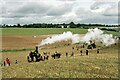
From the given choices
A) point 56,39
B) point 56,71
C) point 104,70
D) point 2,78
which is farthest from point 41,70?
point 56,39

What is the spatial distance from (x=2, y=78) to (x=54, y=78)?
7.75m

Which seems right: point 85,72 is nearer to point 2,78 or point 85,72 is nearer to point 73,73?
point 73,73

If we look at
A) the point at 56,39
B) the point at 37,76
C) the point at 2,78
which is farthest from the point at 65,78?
the point at 56,39

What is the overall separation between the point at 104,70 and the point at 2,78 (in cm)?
1339

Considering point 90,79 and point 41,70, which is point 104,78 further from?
point 41,70

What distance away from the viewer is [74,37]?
144500 millimetres

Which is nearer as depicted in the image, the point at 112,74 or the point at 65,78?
the point at 65,78

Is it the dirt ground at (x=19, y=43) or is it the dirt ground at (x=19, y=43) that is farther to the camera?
the dirt ground at (x=19, y=43)

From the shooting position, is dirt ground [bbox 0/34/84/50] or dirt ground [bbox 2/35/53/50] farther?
dirt ground [bbox 2/35/53/50]

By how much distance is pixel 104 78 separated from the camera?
34.7 meters

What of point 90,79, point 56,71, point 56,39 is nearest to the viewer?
point 90,79

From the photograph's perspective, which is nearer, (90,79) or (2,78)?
(90,79)

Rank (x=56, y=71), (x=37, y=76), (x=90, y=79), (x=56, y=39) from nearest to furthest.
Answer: (x=90, y=79) < (x=37, y=76) < (x=56, y=71) < (x=56, y=39)

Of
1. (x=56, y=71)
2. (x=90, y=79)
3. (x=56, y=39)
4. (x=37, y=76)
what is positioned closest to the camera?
(x=90, y=79)
